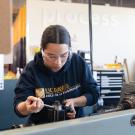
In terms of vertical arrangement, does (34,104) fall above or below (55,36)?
below

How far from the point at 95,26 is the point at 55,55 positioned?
289 cm

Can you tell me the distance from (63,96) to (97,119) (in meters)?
0.66

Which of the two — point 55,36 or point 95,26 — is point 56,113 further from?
point 95,26

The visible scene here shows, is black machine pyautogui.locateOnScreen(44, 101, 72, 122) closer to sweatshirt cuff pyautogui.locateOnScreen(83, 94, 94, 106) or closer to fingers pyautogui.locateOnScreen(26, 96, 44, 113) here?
fingers pyautogui.locateOnScreen(26, 96, 44, 113)

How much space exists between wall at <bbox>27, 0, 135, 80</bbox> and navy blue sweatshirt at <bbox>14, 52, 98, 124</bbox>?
229 centimetres

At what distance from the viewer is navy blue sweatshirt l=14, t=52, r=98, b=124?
1.24 m

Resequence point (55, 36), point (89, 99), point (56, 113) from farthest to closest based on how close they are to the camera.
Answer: point (89, 99)
point (55, 36)
point (56, 113)

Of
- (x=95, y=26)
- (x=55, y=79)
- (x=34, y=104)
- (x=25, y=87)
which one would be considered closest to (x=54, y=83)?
(x=55, y=79)

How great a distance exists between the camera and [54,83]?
4.24ft

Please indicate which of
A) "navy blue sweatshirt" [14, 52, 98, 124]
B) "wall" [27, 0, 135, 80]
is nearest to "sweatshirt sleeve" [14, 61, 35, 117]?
"navy blue sweatshirt" [14, 52, 98, 124]

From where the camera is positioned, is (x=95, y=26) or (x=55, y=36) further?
(x=95, y=26)

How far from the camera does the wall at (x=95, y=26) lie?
3680mm

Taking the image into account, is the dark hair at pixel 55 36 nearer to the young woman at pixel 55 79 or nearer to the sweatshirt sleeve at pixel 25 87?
the young woman at pixel 55 79

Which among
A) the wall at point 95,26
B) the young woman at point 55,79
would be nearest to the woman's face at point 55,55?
the young woman at point 55,79
